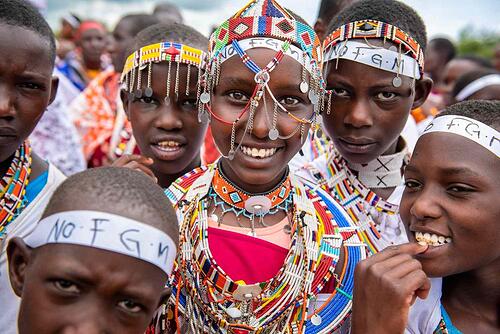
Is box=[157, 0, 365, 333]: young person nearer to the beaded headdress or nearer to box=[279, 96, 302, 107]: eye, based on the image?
box=[279, 96, 302, 107]: eye

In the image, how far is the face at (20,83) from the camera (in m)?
2.30

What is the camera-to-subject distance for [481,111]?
2.19 meters

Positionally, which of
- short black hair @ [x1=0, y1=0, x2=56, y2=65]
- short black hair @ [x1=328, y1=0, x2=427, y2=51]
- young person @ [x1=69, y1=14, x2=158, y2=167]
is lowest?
short black hair @ [x1=0, y1=0, x2=56, y2=65]

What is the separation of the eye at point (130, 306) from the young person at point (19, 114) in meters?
0.79

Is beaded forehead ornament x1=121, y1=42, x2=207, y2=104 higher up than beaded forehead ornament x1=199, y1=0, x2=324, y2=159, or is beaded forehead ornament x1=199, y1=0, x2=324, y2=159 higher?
beaded forehead ornament x1=121, y1=42, x2=207, y2=104

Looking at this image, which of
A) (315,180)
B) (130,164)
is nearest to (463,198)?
(315,180)

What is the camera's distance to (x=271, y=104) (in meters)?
2.14

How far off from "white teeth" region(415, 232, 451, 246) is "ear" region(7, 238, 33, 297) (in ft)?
4.35

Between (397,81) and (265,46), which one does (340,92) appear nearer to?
(397,81)

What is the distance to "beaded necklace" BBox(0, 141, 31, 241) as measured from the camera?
239 centimetres

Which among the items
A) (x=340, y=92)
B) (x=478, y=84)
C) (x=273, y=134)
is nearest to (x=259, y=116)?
(x=273, y=134)

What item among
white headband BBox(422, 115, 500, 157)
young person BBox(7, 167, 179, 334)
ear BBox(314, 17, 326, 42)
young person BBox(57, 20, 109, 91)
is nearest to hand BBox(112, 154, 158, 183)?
young person BBox(7, 167, 179, 334)

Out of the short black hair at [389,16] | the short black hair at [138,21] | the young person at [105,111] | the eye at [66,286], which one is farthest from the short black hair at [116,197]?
the short black hair at [138,21]

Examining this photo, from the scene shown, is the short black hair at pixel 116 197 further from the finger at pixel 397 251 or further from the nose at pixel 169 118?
the nose at pixel 169 118
